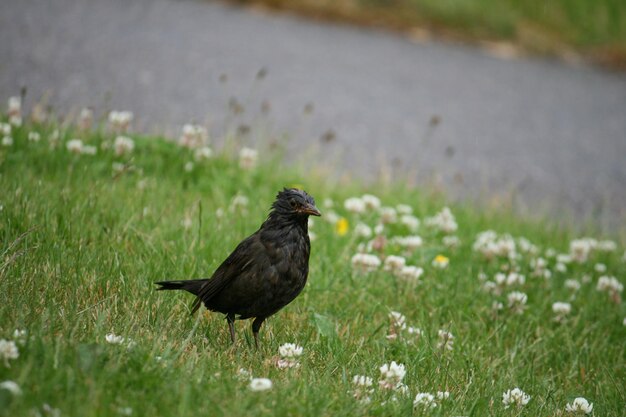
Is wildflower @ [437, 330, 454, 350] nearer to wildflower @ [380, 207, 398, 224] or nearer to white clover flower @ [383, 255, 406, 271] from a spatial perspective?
white clover flower @ [383, 255, 406, 271]

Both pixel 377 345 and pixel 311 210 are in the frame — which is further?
pixel 377 345

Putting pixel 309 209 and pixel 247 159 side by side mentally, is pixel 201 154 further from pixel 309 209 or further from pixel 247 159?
pixel 309 209

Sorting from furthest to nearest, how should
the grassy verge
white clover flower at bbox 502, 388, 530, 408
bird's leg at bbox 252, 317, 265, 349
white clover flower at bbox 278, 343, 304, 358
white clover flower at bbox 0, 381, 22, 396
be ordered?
1. the grassy verge
2. bird's leg at bbox 252, 317, 265, 349
3. white clover flower at bbox 502, 388, 530, 408
4. white clover flower at bbox 278, 343, 304, 358
5. white clover flower at bbox 0, 381, 22, 396

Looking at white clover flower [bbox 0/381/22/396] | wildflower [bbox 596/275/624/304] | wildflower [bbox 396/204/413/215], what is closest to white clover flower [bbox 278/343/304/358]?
white clover flower [bbox 0/381/22/396]

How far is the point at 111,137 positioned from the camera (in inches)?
227

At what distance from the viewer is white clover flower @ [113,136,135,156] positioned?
5520 millimetres

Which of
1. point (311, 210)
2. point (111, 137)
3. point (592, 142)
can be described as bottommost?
point (592, 142)

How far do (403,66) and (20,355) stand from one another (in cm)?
972

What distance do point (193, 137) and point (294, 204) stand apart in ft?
8.36

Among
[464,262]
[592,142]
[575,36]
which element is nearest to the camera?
→ [464,262]

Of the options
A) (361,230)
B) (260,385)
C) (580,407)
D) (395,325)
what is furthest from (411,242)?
(260,385)

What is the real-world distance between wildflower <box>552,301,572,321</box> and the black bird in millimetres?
1846

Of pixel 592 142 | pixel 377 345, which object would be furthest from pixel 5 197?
pixel 592 142

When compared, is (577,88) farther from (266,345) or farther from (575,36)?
(266,345)
